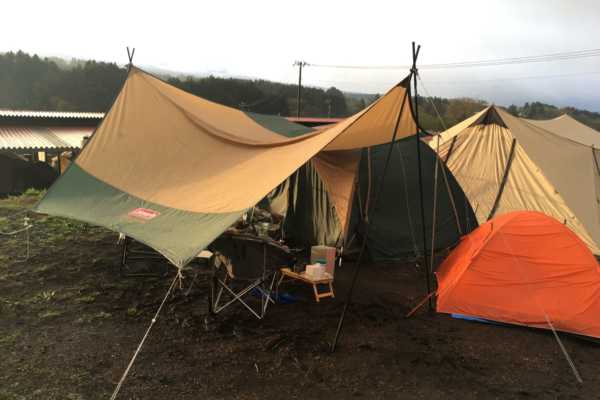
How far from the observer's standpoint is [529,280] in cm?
438

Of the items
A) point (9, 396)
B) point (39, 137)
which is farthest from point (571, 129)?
point (39, 137)

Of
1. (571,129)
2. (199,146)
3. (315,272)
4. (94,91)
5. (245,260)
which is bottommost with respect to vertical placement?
(315,272)

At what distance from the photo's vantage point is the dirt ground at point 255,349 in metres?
3.16

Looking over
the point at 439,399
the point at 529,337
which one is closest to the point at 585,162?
the point at 529,337

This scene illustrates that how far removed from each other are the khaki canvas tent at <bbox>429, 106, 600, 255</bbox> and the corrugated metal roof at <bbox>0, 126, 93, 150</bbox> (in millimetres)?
13972

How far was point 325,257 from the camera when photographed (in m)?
5.11

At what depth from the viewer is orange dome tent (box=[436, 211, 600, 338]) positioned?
13.7 ft

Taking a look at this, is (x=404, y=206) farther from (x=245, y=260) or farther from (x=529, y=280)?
(x=245, y=260)

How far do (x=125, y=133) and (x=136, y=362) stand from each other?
117 inches

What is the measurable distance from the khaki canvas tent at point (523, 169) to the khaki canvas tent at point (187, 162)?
7.13 feet

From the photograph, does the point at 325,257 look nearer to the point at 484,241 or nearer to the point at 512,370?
the point at 484,241

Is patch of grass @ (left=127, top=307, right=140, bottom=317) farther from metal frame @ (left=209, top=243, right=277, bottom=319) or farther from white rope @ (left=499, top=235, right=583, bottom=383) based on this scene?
white rope @ (left=499, top=235, right=583, bottom=383)

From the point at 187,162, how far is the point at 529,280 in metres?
3.62

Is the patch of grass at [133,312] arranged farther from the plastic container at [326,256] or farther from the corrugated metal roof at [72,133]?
the corrugated metal roof at [72,133]
